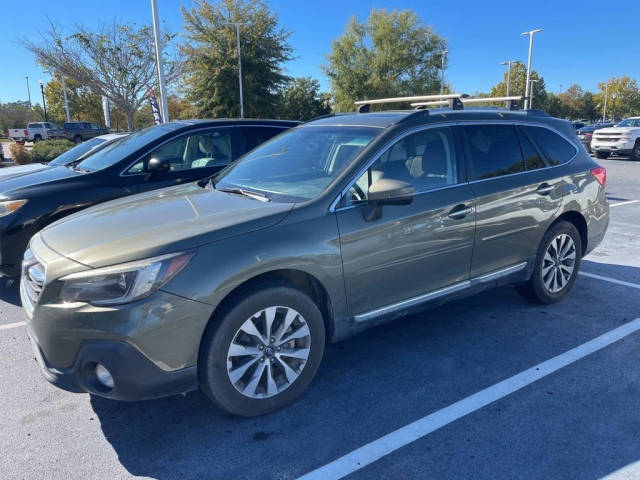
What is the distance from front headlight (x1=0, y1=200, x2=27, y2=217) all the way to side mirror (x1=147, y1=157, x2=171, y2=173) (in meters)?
1.23

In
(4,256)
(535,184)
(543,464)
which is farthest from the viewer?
(4,256)

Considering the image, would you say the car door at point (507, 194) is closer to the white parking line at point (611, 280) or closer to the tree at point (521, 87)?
the white parking line at point (611, 280)

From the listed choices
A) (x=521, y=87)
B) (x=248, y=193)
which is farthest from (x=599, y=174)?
(x=521, y=87)

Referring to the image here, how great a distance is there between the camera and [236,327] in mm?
2635

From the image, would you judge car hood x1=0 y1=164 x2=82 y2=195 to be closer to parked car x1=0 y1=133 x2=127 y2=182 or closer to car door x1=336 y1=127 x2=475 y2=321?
parked car x1=0 y1=133 x2=127 y2=182

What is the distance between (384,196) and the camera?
9.72 feet

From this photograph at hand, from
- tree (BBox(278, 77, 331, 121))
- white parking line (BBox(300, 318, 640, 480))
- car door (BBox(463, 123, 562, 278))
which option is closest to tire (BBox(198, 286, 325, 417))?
white parking line (BBox(300, 318, 640, 480))

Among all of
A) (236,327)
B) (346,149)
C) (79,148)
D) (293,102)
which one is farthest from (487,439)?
(293,102)

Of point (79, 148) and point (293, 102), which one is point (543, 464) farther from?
point (293, 102)

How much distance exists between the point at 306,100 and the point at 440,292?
47.8 m

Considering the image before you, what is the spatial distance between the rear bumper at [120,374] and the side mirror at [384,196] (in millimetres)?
1414

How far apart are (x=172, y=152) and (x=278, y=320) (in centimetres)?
337

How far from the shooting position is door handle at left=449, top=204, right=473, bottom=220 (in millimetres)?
3504

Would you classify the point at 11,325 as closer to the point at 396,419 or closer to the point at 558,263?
the point at 396,419
